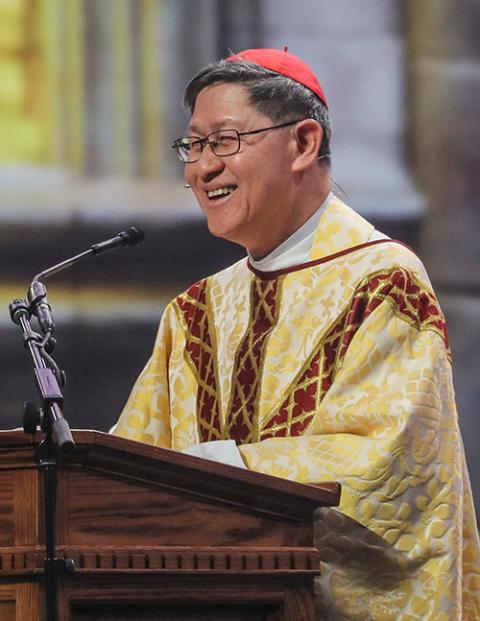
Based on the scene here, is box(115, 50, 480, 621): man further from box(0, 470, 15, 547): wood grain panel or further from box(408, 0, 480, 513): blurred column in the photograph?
box(408, 0, 480, 513): blurred column

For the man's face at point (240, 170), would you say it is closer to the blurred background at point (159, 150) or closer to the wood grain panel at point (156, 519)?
the blurred background at point (159, 150)

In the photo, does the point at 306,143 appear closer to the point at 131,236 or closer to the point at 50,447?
the point at 131,236

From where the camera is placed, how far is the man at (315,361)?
340cm

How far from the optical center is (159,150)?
499 centimetres

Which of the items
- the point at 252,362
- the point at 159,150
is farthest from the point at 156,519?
the point at 159,150

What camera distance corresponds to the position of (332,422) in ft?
11.7

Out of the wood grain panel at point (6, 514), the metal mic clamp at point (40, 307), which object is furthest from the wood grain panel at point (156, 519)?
the metal mic clamp at point (40, 307)

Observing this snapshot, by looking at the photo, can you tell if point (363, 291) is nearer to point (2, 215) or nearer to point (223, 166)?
point (223, 166)

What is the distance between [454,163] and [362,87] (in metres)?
0.41

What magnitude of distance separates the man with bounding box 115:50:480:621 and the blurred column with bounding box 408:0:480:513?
0.97 m

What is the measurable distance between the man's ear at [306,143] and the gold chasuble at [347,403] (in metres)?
0.15

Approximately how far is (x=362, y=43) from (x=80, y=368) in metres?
1.48

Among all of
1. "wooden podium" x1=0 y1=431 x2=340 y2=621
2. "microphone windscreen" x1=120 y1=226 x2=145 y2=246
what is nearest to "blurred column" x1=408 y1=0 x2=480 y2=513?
"microphone windscreen" x1=120 y1=226 x2=145 y2=246

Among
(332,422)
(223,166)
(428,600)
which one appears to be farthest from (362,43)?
(428,600)
